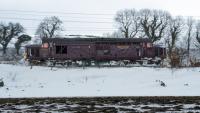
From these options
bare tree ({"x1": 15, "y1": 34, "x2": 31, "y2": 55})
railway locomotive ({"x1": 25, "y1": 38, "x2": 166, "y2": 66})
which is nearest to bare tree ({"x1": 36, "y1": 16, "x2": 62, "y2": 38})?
bare tree ({"x1": 15, "y1": 34, "x2": 31, "y2": 55})

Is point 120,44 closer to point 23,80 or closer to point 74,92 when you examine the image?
point 23,80

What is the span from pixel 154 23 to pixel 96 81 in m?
70.7

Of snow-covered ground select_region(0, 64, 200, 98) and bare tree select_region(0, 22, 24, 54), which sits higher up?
bare tree select_region(0, 22, 24, 54)

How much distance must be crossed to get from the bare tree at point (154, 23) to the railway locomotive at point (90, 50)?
133 feet

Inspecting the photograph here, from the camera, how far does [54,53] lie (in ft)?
219

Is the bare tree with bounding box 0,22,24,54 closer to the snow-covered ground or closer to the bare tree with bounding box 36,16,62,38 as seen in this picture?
the bare tree with bounding box 36,16,62,38

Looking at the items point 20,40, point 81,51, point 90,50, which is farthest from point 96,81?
point 20,40

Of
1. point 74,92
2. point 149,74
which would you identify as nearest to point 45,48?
point 149,74

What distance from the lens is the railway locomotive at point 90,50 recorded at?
6675 centimetres

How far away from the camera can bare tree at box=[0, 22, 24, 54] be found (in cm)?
11375

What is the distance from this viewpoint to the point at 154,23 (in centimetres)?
11212

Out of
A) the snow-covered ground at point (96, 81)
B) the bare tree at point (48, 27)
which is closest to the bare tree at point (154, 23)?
the bare tree at point (48, 27)

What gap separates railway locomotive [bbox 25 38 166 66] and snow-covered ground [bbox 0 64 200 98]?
53.1 ft

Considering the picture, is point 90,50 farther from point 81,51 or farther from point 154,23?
point 154,23
